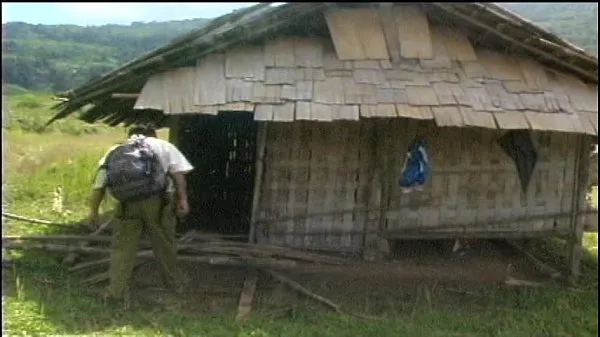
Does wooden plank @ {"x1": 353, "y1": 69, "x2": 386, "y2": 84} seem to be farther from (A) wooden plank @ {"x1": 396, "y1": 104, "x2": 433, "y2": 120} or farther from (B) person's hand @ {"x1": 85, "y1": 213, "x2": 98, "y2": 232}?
(B) person's hand @ {"x1": 85, "y1": 213, "x2": 98, "y2": 232}

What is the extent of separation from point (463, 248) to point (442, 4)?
7.96 ft

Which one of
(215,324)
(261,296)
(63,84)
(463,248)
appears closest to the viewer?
(63,84)

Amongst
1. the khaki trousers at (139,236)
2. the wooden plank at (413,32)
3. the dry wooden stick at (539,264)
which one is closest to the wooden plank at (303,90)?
the wooden plank at (413,32)

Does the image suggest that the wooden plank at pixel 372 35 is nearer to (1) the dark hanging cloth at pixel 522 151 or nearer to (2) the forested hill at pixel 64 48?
(1) the dark hanging cloth at pixel 522 151

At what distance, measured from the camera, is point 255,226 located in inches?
253

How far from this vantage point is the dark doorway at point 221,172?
6527mm

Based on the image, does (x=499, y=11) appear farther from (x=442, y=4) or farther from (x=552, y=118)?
(x=552, y=118)

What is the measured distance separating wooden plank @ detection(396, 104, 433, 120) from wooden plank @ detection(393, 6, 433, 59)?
49 cm

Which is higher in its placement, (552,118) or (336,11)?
(336,11)

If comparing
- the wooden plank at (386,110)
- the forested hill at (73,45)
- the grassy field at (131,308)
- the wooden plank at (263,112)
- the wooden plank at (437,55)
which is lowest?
the grassy field at (131,308)

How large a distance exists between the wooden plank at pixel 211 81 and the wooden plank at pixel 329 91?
68 cm

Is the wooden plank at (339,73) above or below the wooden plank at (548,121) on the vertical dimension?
above

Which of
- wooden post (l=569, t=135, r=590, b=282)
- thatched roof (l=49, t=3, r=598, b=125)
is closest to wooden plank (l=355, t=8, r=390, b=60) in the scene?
thatched roof (l=49, t=3, r=598, b=125)

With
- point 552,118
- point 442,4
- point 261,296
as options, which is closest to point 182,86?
point 261,296
